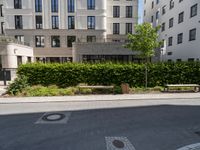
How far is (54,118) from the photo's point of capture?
7.06 m

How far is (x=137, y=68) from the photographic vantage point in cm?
1357

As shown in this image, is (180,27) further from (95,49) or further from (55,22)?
(55,22)

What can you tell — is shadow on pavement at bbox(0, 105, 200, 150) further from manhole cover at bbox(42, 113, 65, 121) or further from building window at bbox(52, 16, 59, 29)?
building window at bbox(52, 16, 59, 29)

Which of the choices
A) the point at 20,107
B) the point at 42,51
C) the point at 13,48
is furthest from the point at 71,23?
the point at 20,107

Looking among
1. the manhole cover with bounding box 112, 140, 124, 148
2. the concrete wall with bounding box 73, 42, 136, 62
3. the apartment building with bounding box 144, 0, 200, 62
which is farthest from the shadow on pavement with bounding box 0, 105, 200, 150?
the concrete wall with bounding box 73, 42, 136, 62

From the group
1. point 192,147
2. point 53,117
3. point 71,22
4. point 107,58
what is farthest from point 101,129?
point 71,22

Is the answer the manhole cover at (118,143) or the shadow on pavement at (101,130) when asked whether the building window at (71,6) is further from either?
the manhole cover at (118,143)

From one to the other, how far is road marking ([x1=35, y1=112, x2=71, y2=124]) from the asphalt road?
40 millimetres

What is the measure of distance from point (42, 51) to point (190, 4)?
2484 centimetres

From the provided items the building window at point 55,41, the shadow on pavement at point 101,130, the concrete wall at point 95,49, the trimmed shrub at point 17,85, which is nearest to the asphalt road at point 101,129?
the shadow on pavement at point 101,130

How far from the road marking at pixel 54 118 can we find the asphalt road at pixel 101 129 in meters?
0.04

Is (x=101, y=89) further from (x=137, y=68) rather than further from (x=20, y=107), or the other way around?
(x=20, y=107)

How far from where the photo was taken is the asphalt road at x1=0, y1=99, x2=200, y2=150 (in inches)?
192

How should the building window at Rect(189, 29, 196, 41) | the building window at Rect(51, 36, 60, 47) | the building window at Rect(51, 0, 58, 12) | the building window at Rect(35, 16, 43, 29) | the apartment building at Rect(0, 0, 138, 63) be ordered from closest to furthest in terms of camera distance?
the building window at Rect(189, 29, 196, 41) → the apartment building at Rect(0, 0, 138, 63) → the building window at Rect(51, 0, 58, 12) → the building window at Rect(35, 16, 43, 29) → the building window at Rect(51, 36, 60, 47)
